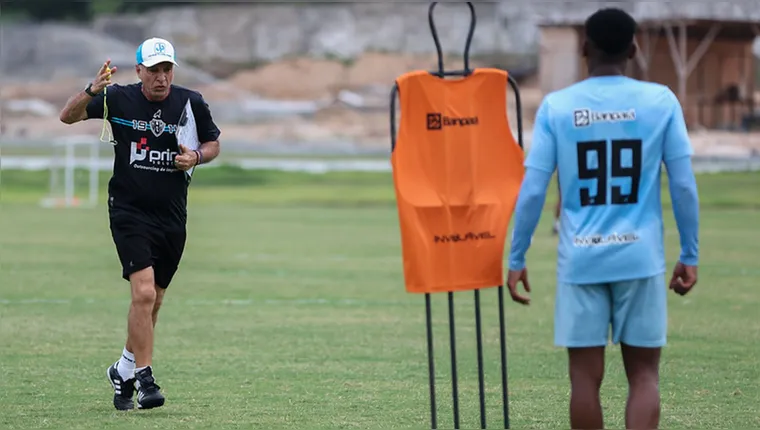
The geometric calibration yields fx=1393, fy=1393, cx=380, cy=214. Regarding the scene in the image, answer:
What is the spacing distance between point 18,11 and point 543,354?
92517 millimetres

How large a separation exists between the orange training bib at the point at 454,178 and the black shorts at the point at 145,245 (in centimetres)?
273

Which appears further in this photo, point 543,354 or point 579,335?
point 543,354

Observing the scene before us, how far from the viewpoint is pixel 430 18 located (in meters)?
6.95

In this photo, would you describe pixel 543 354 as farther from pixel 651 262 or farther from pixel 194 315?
pixel 651 262

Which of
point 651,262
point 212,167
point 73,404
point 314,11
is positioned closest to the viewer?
point 651,262

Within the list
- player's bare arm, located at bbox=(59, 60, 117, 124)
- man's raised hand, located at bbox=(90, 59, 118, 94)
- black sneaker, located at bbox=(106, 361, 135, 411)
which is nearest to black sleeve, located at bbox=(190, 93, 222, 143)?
player's bare arm, located at bbox=(59, 60, 117, 124)

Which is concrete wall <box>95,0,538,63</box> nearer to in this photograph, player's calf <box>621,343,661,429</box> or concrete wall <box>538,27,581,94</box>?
concrete wall <box>538,27,581,94</box>

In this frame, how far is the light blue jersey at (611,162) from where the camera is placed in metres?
6.52

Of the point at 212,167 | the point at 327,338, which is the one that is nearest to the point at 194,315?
the point at 327,338

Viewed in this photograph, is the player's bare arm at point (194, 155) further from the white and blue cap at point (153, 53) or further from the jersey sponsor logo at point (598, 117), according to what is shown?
the jersey sponsor logo at point (598, 117)

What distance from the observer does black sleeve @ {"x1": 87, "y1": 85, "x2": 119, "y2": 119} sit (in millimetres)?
9133

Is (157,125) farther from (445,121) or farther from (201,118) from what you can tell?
(445,121)

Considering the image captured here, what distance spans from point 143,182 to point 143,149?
0.22 meters

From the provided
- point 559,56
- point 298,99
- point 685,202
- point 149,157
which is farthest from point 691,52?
point 685,202
